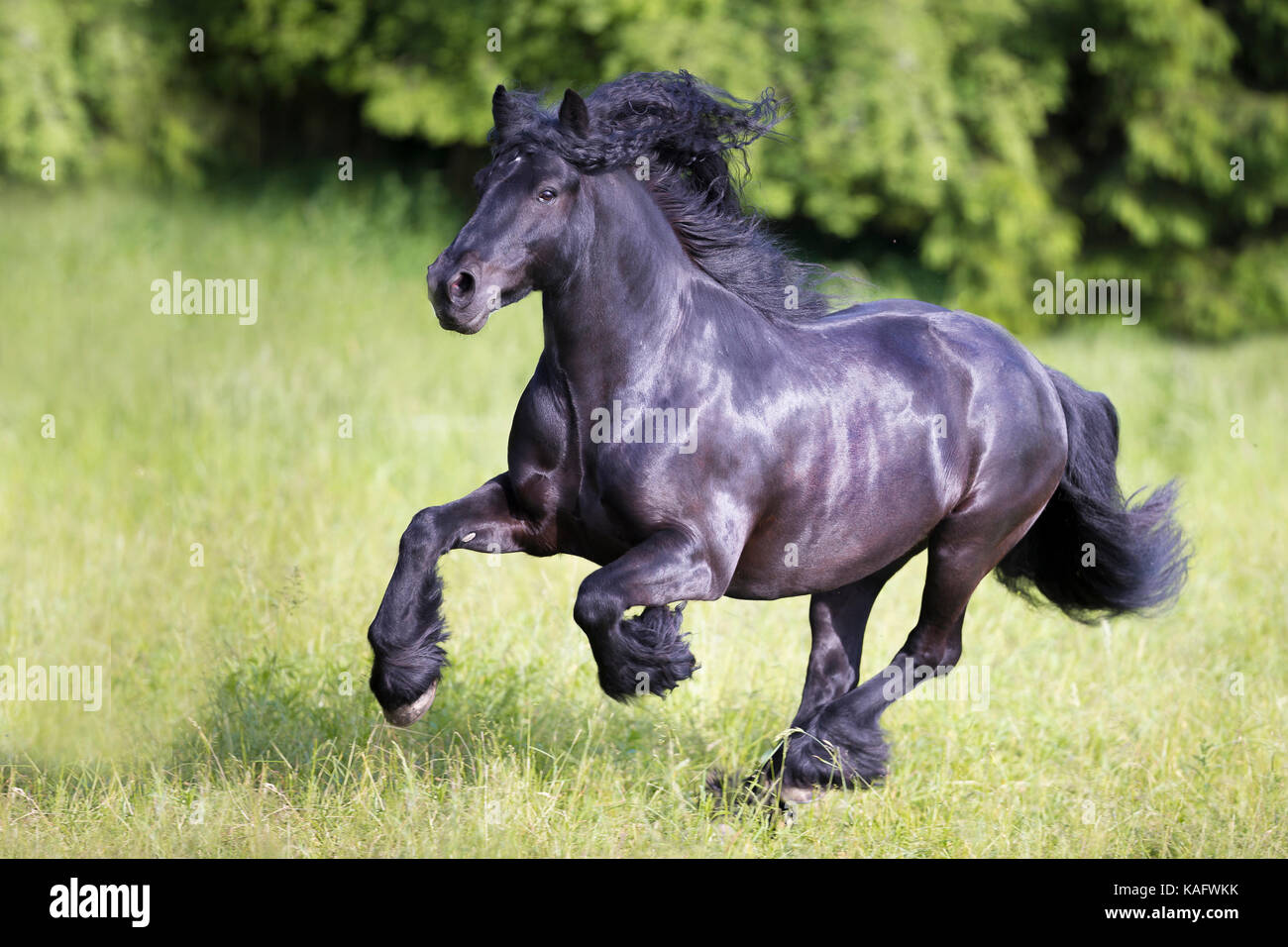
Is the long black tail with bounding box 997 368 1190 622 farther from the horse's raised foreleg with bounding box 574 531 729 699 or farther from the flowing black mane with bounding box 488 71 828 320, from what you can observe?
the horse's raised foreleg with bounding box 574 531 729 699

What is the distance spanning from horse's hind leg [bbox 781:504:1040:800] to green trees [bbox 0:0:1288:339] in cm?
895

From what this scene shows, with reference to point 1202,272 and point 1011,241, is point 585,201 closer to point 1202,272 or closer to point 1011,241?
point 1011,241

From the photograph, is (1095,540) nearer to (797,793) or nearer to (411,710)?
(797,793)

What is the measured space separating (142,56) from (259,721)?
432 inches

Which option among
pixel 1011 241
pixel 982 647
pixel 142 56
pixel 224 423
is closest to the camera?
pixel 982 647

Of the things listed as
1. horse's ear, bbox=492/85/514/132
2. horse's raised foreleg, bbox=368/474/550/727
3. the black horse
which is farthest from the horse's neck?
horse's raised foreleg, bbox=368/474/550/727

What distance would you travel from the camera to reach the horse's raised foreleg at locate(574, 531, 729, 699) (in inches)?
137

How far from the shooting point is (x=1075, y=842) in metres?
4.38

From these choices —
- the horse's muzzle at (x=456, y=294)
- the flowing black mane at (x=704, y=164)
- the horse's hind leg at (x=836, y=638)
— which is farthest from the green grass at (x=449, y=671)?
the flowing black mane at (x=704, y=164)

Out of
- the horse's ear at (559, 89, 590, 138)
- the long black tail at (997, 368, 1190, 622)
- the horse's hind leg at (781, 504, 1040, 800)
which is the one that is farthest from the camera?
the long black tail at (997, 368, 1190, 622)

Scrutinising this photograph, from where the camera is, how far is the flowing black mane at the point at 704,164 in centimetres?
373

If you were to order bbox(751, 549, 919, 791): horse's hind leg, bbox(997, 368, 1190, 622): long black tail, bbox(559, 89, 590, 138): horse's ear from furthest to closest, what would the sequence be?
1. bbox(997, 368, 1190, 622): long black tail
2. bbox(751, 549, 919, 791): horse's hind leg
3. bbox(559, 89, 590, 138): horse's ear

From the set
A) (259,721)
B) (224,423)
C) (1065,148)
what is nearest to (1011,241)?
(1065,148)

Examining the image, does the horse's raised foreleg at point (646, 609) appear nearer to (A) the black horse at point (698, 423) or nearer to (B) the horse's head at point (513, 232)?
(A) the black horse at point (698, 423)
